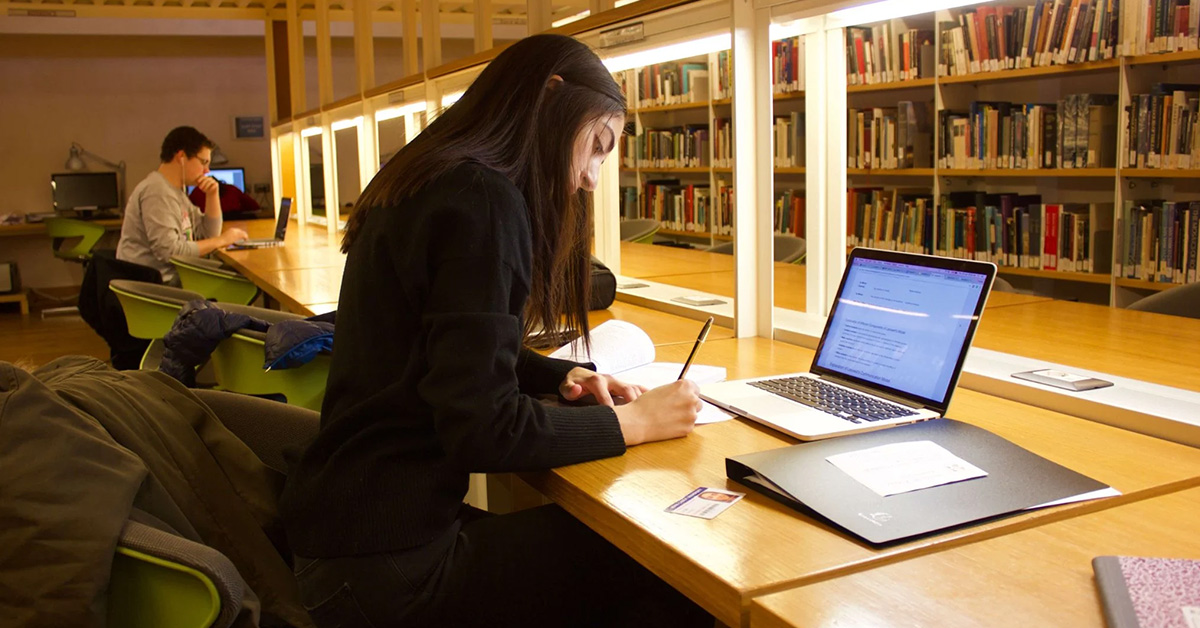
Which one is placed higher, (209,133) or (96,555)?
(209,133)

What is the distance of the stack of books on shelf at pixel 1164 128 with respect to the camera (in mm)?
3625

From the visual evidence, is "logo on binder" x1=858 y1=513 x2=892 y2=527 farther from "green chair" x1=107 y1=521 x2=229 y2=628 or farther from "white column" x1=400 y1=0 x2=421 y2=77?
"white column" x1=400 y1=0 x2=421 y2=77

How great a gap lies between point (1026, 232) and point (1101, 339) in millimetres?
2542

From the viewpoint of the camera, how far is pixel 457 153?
1335 mm

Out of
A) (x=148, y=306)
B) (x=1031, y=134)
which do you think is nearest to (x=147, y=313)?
(x=148, y=306)

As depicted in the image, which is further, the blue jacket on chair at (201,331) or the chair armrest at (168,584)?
the blue jacket on chair at (201,331)

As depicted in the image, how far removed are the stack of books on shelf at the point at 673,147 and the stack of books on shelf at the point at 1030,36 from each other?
1.74m

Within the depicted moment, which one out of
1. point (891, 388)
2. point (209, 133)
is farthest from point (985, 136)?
point (209, 133)

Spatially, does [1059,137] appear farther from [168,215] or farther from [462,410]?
[168,215]

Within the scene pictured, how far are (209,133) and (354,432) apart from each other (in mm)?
9681

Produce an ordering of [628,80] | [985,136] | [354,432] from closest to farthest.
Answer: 1. [354,432]
2. [628,80]
3. [985,136]

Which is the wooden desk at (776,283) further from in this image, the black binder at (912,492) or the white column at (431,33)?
the white column at (431,33)

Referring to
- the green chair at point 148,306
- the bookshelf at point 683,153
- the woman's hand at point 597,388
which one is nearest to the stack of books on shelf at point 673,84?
the bookshelf at point 683,153

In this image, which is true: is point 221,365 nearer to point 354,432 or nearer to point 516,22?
point 354,432
